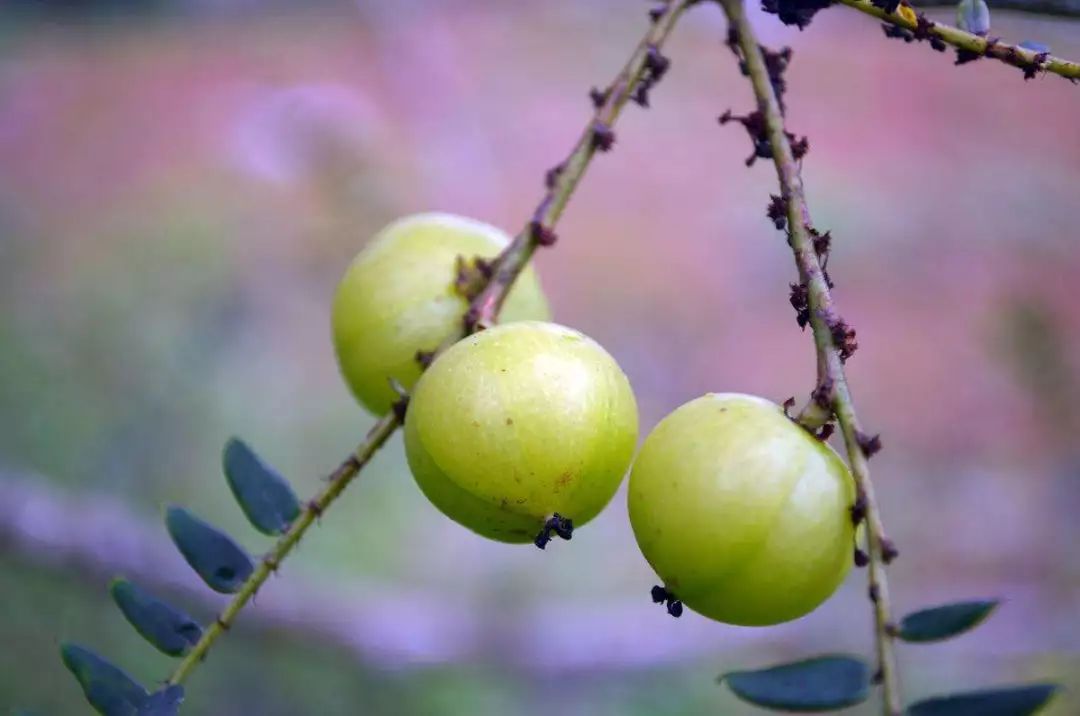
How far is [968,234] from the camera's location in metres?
10.7

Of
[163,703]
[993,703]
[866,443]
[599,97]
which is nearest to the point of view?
[993,703]

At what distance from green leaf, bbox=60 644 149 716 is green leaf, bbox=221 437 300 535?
11.7 inches

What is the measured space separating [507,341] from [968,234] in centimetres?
1020

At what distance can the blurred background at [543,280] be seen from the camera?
16.4 feet

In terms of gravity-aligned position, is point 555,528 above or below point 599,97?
below

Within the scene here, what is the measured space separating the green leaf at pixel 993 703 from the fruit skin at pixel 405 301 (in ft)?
3.08

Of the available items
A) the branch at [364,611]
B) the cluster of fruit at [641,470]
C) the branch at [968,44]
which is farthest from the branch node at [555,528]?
the branch at [364,611]

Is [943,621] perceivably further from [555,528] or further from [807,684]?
[555,528]

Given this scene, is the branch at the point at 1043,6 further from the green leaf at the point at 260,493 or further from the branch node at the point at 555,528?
the green leaf at the point at 260,493

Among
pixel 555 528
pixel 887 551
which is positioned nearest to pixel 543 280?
pixel 555 528

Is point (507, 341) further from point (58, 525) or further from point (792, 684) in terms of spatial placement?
point (58, 525)

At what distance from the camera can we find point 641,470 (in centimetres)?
142

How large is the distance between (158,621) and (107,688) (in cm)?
16

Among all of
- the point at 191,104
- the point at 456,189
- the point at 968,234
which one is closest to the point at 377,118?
the point at 456,189
